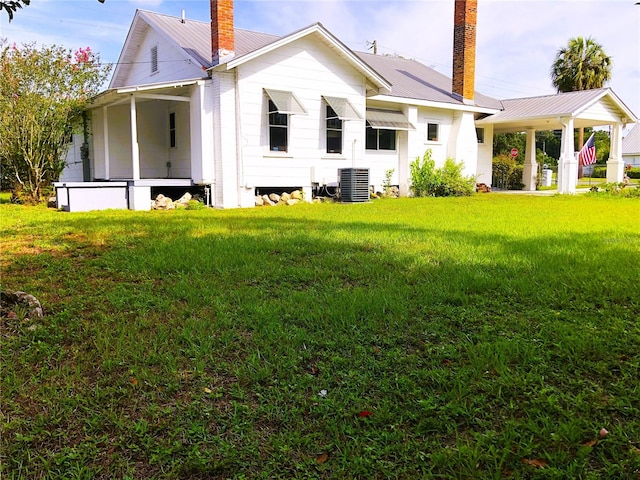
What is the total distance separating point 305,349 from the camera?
12.0 feet

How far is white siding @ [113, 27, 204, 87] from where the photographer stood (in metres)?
15.8

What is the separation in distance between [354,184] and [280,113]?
3.15 m

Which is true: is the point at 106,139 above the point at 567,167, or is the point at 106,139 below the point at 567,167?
above

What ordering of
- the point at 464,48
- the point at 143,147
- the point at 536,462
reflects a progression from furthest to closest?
the point at 464,48, the point at 143,147, the point at 536,462

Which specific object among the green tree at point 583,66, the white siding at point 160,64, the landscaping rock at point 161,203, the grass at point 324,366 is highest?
the green tree at point 583,66

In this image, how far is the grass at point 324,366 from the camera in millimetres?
2496

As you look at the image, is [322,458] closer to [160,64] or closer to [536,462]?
[536,462]

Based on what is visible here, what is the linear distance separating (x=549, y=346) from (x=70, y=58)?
1435 centimetres

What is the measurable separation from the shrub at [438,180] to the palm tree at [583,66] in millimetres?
26407

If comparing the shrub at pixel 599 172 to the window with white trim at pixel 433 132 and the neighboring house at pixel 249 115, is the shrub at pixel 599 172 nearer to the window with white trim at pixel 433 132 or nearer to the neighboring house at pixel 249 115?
the neighboring house at pixel 249 115

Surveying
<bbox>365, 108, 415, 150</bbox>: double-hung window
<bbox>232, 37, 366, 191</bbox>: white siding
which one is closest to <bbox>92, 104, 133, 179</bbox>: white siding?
<bbox>232, 37, 366, 191</bbox>: white siding

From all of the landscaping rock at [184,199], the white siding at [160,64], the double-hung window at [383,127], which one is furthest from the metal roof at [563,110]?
the landscaping rock at [184,199]

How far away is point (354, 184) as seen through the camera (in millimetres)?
16219

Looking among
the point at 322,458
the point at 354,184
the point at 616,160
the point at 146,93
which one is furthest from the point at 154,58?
the point at 616,160
